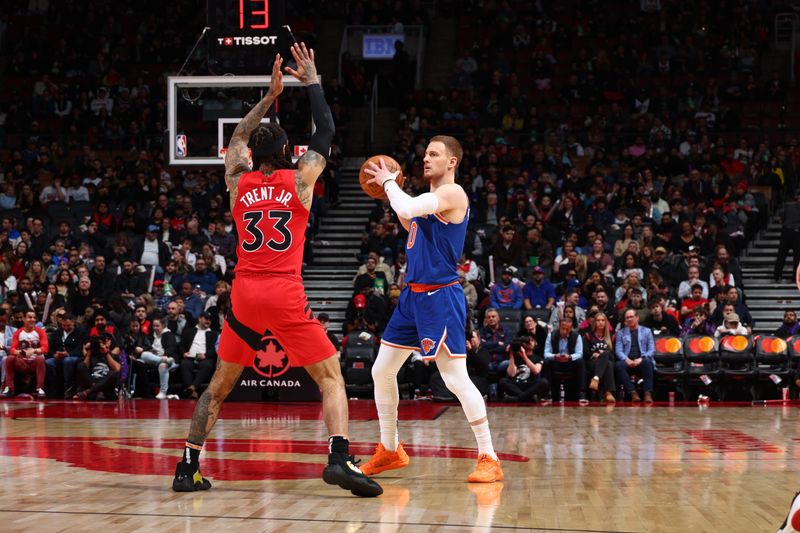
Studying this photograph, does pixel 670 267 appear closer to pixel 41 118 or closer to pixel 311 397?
pixel 311 397

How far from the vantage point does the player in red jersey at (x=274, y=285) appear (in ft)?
21.1

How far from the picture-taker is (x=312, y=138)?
6.69m

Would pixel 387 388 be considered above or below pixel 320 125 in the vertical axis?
below

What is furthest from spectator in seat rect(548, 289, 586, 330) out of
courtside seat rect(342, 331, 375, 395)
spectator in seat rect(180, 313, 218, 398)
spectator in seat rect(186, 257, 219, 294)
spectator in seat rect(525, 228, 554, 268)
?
spectator in seat rect(186, 257, 219, 294)

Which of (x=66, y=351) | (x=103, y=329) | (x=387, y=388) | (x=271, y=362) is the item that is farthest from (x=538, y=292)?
(x=387, y=388)

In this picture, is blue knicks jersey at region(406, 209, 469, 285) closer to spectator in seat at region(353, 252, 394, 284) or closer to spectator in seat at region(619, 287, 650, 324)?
spectator in seat at region(619, 287, 650, 324)

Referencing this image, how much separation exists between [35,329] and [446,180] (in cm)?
1060

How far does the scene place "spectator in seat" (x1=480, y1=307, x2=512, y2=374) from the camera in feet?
50.2

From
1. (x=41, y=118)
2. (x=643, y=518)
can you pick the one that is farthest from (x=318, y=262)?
(x=643, y=518)

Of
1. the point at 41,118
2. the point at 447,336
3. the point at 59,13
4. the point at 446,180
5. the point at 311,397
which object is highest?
the point at 59,13

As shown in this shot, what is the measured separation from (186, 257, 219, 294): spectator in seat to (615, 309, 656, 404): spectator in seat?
672 centimetres

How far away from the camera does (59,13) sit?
28.5 meters

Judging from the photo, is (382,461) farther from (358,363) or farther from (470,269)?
(470,269)

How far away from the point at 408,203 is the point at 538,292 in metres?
10.9
